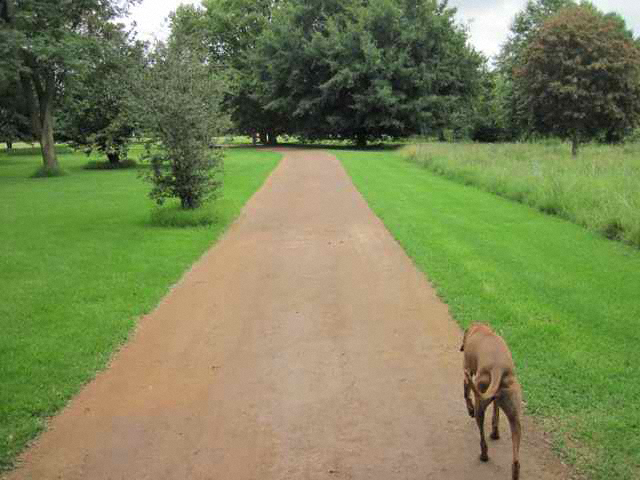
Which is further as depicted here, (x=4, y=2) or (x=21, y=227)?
(x=4, y=2)

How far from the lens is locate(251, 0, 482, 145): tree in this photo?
4219 cm

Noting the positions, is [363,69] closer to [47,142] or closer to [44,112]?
[44,112]

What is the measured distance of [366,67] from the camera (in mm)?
41531

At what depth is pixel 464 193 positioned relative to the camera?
1800cm

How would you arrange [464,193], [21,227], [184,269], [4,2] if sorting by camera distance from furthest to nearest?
[4,2] → [464,193] → [21,227] → [184,269]

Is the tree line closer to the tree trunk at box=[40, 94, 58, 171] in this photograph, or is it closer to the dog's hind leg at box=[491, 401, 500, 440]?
the tree trunk at box=[40, 94, 58, 171]

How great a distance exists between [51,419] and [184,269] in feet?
16.2

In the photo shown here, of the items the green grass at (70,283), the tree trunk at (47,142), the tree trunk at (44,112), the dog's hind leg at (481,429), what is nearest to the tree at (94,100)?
the tree trunk at (44,112)

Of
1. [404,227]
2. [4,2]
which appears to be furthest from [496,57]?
[404,227]

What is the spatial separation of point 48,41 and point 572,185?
2216 cm

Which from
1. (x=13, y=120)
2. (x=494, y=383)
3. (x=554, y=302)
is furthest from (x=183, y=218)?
(x=13, y=120)

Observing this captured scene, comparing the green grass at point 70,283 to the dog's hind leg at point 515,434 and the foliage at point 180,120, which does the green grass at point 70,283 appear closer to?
the foliage at point 180,120

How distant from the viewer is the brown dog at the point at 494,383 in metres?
3.68

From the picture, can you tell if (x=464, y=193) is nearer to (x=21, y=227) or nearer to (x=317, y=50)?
(x=21, y=227)
